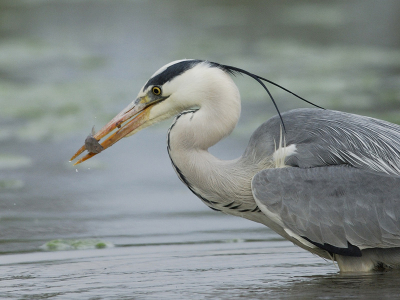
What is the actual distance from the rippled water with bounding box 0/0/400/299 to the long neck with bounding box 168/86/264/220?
0.60 meters

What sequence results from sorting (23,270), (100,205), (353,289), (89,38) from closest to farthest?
(353,289)
(23,270)
(100,205)
(89,38)

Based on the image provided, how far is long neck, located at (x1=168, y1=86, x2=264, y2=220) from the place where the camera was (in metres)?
5.90

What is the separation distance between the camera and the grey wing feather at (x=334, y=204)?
5645mm

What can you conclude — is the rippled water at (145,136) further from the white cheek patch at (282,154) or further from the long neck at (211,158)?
the white cheek patch at (282,154)

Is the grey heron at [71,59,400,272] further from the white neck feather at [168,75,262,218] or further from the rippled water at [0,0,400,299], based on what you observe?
the rippled water at [0,0,400,299]

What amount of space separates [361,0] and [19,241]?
19394mm

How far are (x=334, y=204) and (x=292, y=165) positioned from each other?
435 mm

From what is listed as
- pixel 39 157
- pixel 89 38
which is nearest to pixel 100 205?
pixel 39 157

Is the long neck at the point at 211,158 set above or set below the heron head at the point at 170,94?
below

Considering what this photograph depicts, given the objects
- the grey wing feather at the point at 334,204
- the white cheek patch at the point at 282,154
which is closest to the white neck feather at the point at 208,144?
the white cheek patch at the point at 282,154

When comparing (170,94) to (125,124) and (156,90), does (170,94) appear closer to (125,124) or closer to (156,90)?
(156,90)

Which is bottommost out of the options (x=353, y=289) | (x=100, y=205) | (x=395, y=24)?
(x=353, y=289)

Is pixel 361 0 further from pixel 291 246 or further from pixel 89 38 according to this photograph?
pixel 291 246

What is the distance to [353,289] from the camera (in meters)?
5.20
